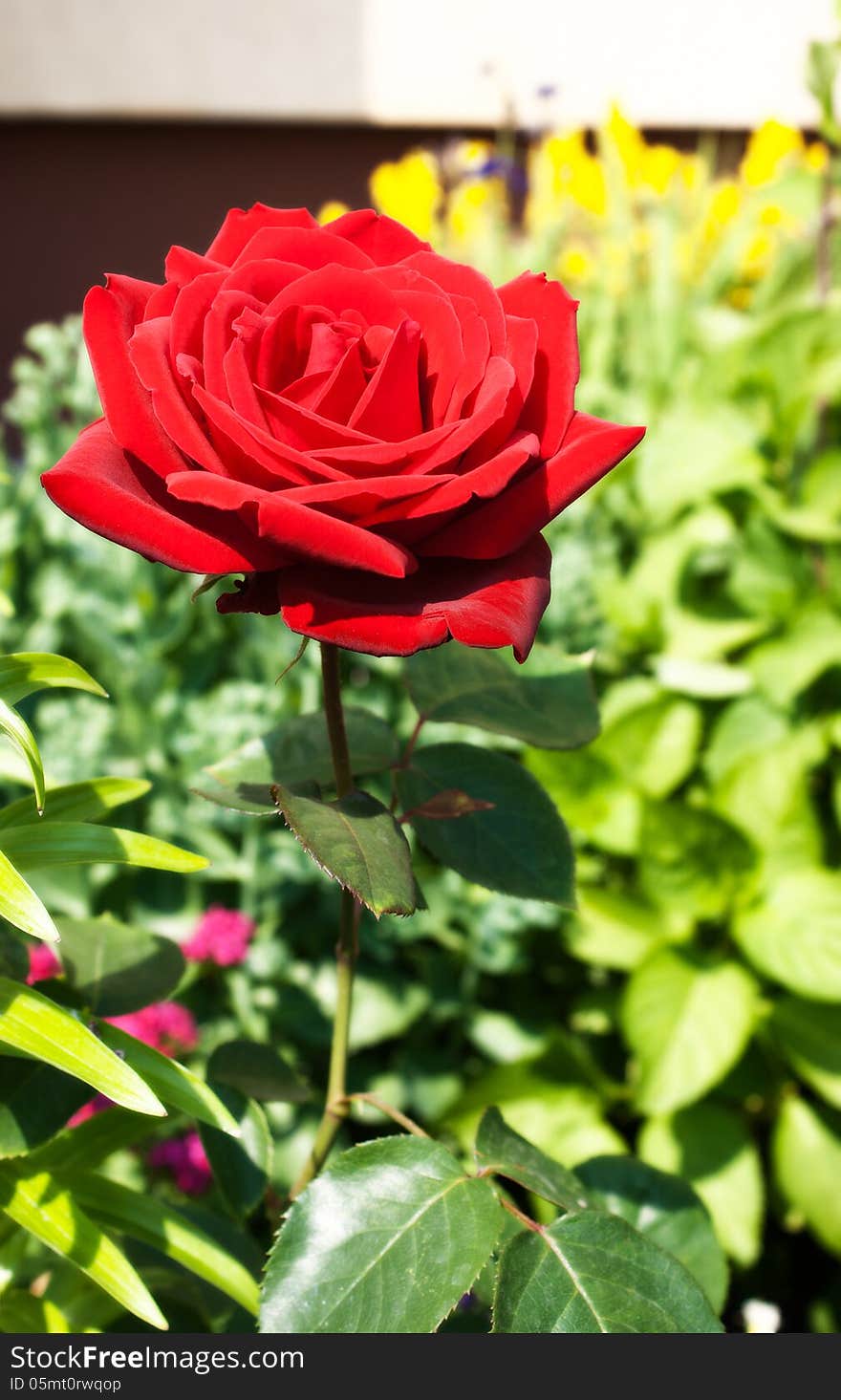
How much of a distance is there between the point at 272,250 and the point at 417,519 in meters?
0.17

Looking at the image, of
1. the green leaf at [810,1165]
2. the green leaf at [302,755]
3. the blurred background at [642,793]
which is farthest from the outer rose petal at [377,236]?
the green leaf at [810,1165]

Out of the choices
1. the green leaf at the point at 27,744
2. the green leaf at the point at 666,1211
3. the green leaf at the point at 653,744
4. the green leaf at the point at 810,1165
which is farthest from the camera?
the green leaf at the point at 653,744

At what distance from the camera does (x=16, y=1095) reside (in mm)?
625

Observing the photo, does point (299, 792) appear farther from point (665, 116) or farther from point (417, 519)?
point (665, 116)

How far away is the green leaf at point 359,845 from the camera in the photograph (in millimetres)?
465

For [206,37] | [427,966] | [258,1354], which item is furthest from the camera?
[206,37]

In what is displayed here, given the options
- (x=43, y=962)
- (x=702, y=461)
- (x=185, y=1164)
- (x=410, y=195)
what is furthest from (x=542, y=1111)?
(x=410, y=195)

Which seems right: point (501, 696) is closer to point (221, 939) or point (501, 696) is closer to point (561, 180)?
point (221, 939)

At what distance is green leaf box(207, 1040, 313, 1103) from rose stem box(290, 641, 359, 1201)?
5 cm

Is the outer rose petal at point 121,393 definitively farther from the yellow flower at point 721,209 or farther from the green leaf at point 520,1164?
the yellow flower at point 721,209

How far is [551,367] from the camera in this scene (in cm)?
51

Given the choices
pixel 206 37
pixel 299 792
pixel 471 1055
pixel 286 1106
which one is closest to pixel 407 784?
pixel 299 792

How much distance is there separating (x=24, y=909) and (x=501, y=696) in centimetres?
29

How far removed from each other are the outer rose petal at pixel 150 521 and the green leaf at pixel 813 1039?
1.27 meters
